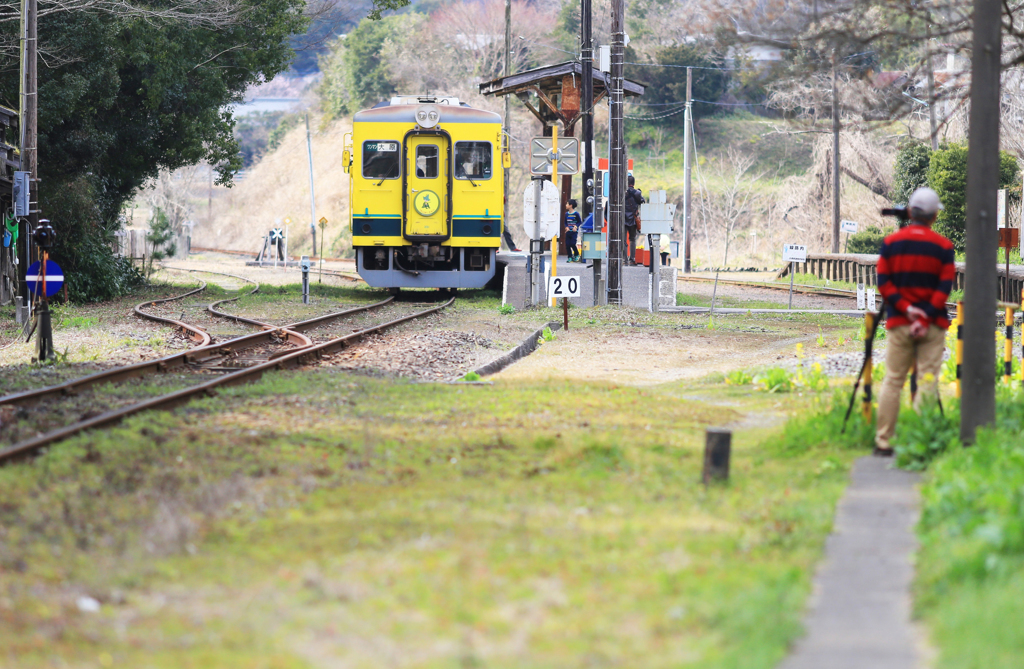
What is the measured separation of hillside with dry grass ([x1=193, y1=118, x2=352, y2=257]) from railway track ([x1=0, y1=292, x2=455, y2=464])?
4641 centimetres

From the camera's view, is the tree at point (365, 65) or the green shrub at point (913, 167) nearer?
the green shrub at point (913, 167)

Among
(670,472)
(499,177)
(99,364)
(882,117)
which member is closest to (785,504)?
(670,472)

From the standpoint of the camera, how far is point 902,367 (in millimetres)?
8023

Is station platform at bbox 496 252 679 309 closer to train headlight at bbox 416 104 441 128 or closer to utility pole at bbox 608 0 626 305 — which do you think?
utility pole at bbox 608 0 626 305

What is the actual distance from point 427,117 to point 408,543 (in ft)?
61.0

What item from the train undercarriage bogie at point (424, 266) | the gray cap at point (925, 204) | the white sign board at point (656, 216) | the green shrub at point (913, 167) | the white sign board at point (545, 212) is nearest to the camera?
the gray cap at point (925, 204)

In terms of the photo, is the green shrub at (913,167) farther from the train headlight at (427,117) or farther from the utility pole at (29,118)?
the utility pole at (29,118)

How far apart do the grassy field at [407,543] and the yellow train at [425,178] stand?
1424 centimetres

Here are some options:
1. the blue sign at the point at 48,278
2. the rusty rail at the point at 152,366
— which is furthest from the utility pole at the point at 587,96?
the blue sign at the point at 48,278

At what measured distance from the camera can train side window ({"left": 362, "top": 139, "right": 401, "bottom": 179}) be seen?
77.4 feet

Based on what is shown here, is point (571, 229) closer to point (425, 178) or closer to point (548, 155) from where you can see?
point (425, 178)

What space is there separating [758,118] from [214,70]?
147 ft

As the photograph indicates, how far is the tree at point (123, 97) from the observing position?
24438mm

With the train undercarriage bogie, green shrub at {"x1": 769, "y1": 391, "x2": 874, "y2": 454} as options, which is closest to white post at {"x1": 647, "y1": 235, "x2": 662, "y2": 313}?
the train undercarriage bogie
